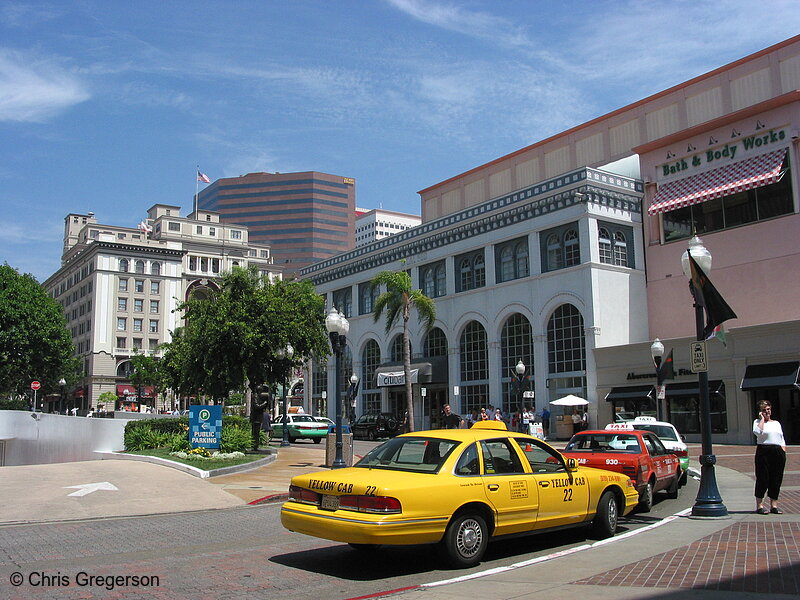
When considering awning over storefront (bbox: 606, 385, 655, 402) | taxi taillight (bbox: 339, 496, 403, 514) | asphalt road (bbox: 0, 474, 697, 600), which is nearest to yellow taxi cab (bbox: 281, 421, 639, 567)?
taxi taillight (bbox: 339, 496, 403, 514)

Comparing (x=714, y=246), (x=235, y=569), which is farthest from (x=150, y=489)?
(x=714, y=246)

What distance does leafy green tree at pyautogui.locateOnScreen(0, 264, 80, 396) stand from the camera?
6009 cm

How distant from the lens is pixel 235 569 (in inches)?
327

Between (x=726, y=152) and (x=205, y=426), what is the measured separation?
29.7m

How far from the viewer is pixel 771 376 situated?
3147cm

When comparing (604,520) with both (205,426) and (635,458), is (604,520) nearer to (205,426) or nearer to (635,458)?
(635,458)

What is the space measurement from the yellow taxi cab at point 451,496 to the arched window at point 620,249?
3282 centimetres

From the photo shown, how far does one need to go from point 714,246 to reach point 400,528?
34.8 m

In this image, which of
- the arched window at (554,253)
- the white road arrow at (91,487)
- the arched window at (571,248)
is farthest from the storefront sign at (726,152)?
the white road arrow at (91,487)

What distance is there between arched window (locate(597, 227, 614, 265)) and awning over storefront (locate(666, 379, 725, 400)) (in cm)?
796

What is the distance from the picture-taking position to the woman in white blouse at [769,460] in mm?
11609

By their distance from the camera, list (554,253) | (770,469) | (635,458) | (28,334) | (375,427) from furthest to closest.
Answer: (28,334), (554,253), (375,427), (635,458), (770,469)

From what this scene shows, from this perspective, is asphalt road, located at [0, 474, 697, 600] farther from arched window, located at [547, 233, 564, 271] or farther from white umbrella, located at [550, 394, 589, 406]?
arched window, located at [547, 233, 564, 271]

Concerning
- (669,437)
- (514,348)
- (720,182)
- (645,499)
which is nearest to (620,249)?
(720,182)
